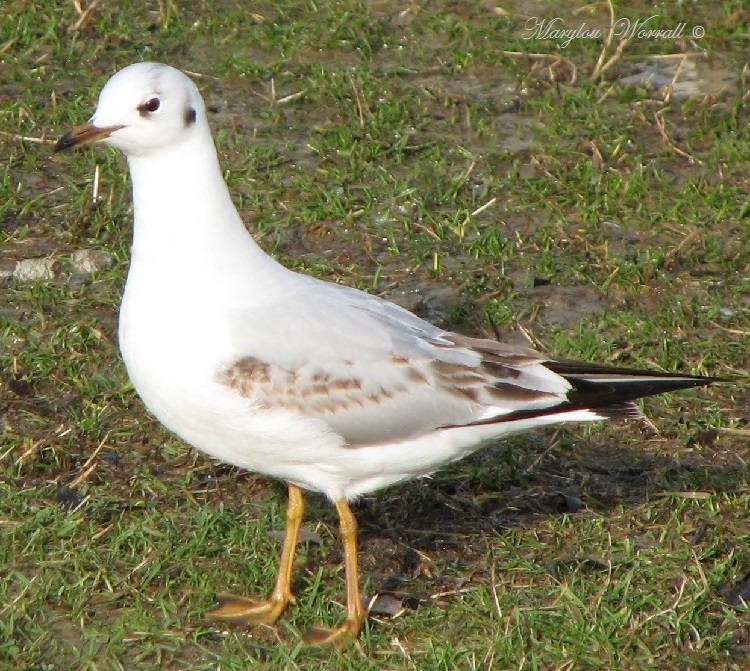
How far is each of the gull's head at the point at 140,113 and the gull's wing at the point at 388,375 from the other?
625mm

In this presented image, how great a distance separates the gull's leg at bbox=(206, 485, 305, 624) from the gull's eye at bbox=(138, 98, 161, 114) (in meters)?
1.40

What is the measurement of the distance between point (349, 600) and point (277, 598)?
266mm

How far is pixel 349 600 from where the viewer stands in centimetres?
448

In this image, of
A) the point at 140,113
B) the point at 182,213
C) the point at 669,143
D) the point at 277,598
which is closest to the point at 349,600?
the point at 277,598

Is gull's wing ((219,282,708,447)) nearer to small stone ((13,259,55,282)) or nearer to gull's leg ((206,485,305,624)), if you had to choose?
gull's leg ((206,485,305,624))

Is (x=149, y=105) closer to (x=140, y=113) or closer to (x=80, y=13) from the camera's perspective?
(x=140, y=113)

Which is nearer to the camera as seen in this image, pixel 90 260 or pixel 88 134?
pixel 88 134

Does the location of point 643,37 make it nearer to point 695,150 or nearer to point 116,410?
point 695,150

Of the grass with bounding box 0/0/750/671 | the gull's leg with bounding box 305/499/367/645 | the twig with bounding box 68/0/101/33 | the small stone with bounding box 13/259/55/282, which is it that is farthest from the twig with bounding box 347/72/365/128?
the gull's leg with bounding box 305/499/367/645

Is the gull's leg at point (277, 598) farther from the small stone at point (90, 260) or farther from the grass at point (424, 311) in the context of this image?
the small stone at point (90, 260)

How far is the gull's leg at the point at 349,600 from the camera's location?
14.5ft

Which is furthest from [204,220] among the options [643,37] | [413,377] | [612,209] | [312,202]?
[643,37]

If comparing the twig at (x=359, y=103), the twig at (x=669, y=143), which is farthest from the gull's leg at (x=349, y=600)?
the twig at (x=669, y=143)

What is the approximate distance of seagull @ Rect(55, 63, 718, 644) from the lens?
4238 mm
